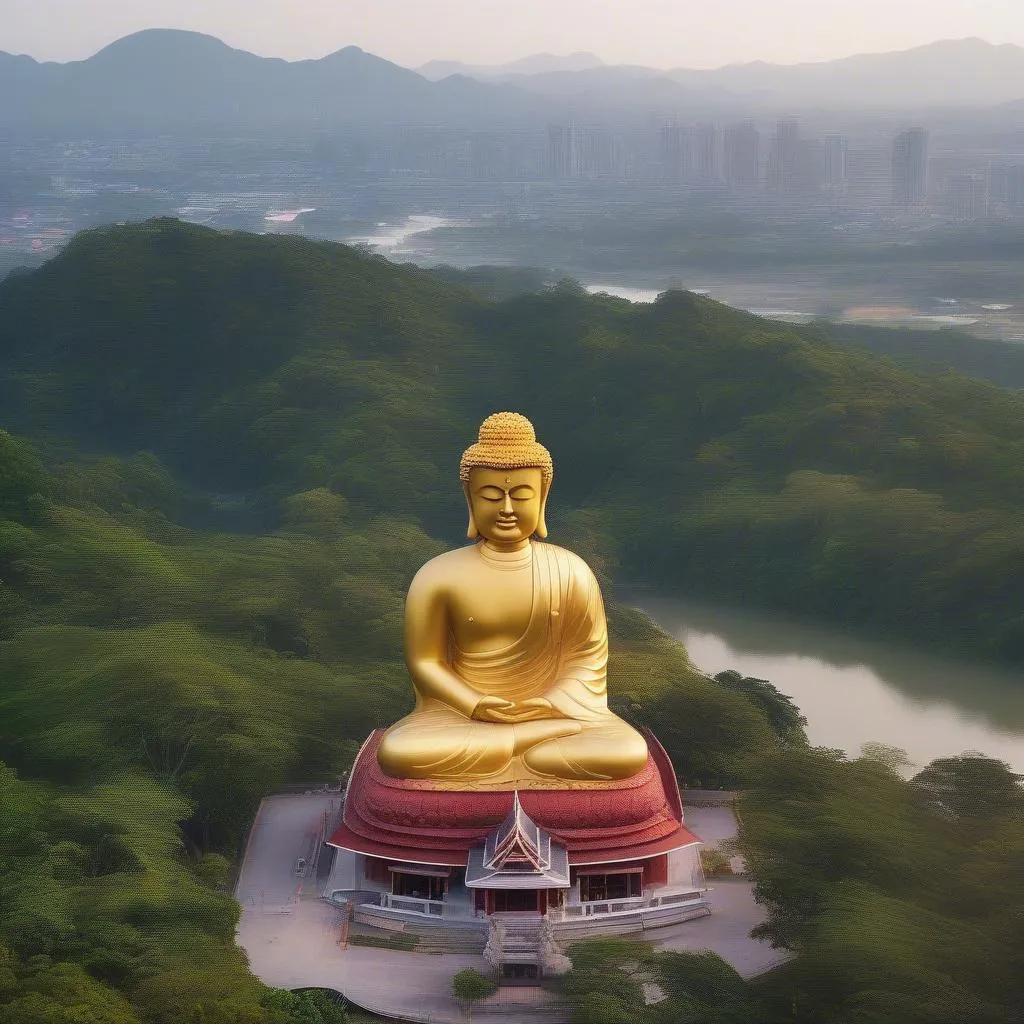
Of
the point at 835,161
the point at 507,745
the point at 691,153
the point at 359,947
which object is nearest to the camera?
the point at 359,947

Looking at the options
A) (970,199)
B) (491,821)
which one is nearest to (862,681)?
(491,821)

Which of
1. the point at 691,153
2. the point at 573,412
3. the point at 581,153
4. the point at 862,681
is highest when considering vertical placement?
the point at 862,681

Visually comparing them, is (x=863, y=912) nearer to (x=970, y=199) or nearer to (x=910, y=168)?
(x=970, y=199)

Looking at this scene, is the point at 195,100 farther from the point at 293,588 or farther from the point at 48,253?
the point at 293,588

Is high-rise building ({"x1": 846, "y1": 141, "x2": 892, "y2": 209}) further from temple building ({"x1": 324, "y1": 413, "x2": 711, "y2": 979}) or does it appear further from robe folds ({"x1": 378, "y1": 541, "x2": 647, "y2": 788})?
temple building ({"x1": 324, "y1": 413, "x2": 711, "y2": 979})

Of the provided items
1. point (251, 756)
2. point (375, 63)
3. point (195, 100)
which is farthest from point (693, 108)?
point (251, 756)

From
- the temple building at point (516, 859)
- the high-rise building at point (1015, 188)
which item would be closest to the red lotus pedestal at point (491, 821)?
the temple building at point (516, 859)

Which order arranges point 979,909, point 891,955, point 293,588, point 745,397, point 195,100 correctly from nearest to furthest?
1. point 891,955
2. point 979,909
3. point 293,588
4. point 745,397
5. point 195,100
